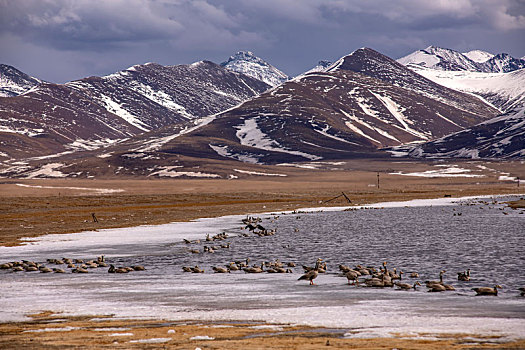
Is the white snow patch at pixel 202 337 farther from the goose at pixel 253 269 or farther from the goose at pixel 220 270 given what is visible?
the goose at pixel 220 270

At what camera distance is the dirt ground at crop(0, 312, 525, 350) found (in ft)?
62.7

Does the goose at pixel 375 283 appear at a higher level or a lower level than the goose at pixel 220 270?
lower

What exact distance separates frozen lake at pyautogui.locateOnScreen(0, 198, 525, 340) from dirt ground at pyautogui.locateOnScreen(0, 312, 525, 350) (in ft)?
4.08

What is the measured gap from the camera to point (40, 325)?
2352 centimetres

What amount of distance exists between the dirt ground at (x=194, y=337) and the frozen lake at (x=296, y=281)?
124 cm

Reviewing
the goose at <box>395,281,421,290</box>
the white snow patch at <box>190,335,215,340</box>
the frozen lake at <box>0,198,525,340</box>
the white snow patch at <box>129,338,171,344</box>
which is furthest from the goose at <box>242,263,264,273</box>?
the white snow patch at <box>129,338,171,344</box>

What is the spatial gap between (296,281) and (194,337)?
14.3 meters

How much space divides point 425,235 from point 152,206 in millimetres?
56502

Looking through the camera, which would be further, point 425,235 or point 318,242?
point 425,235

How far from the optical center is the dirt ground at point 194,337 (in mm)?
19109

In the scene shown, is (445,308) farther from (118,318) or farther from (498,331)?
(118,318)

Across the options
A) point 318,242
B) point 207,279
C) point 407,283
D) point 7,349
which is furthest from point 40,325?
point 318,242

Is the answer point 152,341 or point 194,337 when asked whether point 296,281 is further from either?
point 152,341

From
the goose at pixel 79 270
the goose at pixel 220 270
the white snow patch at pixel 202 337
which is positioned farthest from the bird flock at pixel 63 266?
the white snow patch at pixel 202 337
